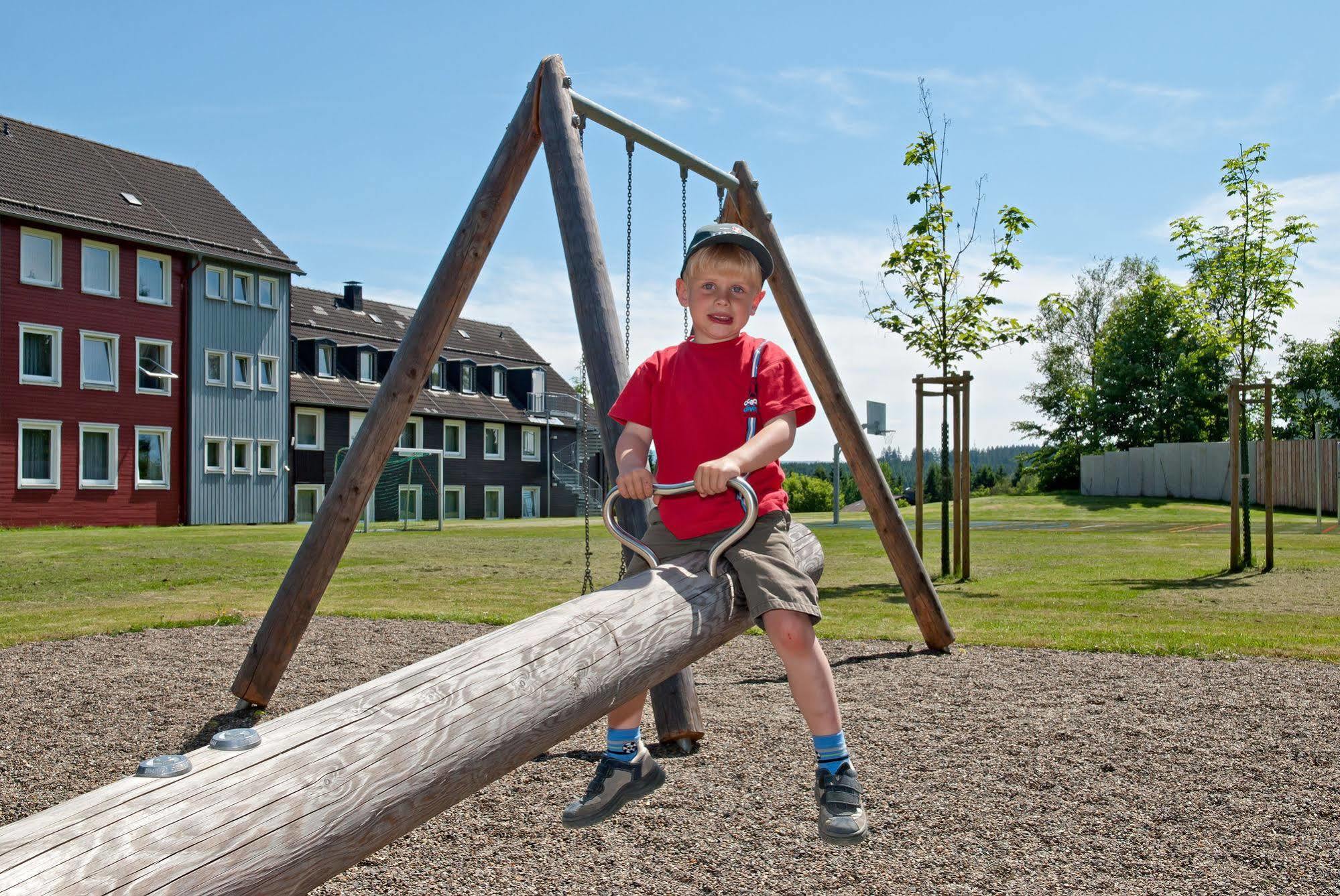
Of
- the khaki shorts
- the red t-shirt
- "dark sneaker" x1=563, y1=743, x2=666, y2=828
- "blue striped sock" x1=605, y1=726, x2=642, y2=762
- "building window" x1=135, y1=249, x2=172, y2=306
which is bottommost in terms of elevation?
"dark sneaker" x1=563, y1=743, x2=666, y2=828

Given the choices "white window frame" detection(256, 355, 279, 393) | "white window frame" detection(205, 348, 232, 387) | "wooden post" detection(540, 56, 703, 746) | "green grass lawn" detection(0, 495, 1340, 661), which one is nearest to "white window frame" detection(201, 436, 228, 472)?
"white window frame" detection(205, 348, 232, 387)

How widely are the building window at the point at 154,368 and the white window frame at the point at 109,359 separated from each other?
301mm

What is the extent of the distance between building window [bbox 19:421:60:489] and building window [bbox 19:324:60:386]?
3.63 feet

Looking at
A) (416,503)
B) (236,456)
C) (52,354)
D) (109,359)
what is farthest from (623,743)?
(416,503)

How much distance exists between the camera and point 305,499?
37.0 metres

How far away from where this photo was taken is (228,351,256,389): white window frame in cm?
3338

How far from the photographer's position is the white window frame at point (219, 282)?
32.6 meters

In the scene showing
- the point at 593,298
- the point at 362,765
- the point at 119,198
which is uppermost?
the point at 119,198

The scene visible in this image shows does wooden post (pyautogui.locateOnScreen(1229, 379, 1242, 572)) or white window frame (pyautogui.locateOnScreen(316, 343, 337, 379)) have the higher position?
white window frame (pyautogui.locateOnScreen(316, 343, 337, 379))

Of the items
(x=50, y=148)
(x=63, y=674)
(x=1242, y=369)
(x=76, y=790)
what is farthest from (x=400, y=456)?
(x=76, y=790)

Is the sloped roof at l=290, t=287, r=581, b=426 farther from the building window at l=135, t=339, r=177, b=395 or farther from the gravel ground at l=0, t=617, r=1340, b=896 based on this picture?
the gravel ground at l=0, t=617, r=1340, b=896

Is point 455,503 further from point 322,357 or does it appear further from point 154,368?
point 154,368

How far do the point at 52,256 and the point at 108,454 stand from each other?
17.3 ft

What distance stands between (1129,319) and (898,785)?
1901 inches
